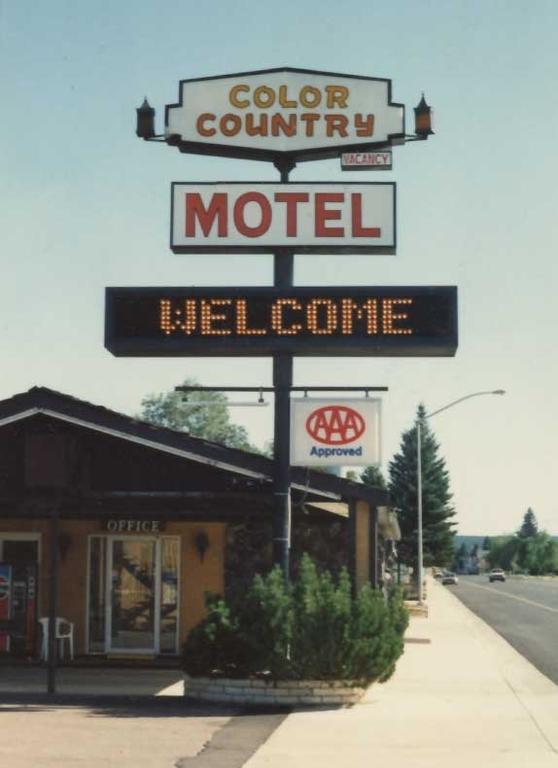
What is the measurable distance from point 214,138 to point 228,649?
805 cm

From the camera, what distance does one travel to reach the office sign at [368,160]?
19359mm

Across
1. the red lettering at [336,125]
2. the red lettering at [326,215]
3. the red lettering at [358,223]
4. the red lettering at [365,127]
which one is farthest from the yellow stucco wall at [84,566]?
the red lettering at [365,127]

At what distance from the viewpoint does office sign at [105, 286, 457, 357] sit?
17.0 meters

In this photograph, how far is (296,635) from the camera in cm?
1622

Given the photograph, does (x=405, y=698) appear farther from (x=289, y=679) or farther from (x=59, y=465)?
(x=59, y=465)

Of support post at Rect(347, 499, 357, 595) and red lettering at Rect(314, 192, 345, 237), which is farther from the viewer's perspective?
support post at Rect(347, 499, 357, 595)

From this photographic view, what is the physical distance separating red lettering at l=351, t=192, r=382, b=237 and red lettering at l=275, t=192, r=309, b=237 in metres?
0.75

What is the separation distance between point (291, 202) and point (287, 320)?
102 inches

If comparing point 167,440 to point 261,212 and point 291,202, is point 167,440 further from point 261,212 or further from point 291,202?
point 291,202

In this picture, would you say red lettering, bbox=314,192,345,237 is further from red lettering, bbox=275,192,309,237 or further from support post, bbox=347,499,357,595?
support post, bbox=347,499,357,595

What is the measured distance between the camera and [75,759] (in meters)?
12.0

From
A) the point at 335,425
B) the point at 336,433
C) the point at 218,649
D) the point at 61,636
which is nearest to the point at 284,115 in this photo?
the point at 335,425

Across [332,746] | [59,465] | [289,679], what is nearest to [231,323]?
[59,465]

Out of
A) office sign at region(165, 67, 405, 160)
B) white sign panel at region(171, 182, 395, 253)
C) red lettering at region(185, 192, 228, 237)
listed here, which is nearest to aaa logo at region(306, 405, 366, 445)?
white sign panel at region(171, 182, 395, 253)
